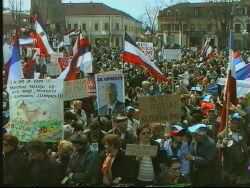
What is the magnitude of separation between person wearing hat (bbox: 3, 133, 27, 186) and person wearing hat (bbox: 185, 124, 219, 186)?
79.4 inches

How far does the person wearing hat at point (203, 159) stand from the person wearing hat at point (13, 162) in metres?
2.02

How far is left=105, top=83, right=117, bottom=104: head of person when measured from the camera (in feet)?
35.5

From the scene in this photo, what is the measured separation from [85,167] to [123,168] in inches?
18.1

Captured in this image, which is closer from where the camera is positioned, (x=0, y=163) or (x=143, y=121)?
(x=0, y=163)

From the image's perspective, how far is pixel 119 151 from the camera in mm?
7223

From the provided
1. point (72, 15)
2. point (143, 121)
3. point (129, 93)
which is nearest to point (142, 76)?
point (129, 93)

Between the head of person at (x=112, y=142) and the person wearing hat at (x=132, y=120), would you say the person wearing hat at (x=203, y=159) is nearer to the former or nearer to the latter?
the head of person at (x=112, y=142)

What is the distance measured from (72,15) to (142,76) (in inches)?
4543

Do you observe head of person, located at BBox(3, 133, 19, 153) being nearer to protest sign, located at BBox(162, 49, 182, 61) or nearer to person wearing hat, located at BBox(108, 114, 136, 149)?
person wearing hat, located at BBox(108, 114, 136, 149)

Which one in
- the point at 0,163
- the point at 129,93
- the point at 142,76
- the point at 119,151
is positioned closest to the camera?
the point at 0,163

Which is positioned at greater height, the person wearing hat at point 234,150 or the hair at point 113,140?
the hair at point 113,140

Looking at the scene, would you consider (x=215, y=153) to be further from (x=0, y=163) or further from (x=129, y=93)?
(x=129, y=93)

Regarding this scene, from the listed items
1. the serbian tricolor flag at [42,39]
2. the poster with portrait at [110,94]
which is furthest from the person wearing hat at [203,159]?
the serbian tricolor flag at [42,39]

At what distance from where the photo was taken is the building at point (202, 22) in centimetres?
7294
